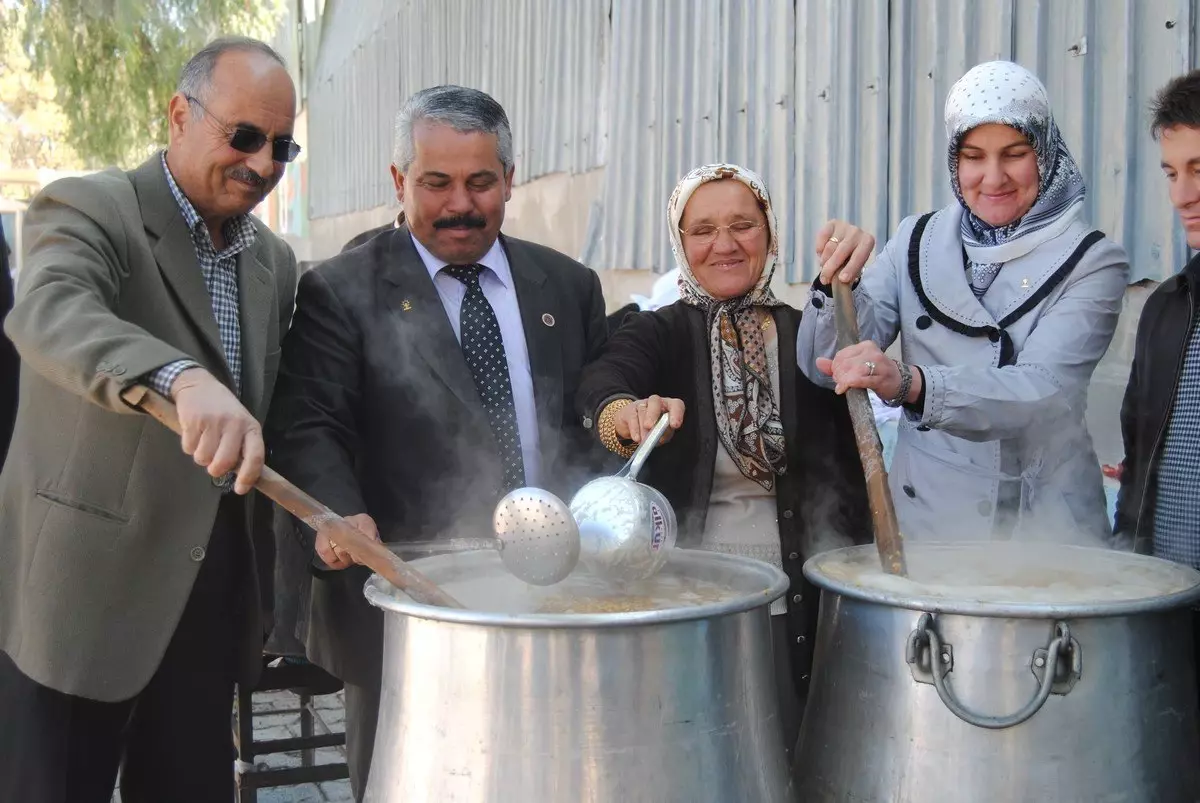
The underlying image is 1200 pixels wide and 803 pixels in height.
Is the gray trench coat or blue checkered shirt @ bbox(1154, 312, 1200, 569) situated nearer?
blue checkered shirt @ bbox(1154, 312, 1200, 569)

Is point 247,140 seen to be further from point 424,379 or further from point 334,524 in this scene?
point 334,524

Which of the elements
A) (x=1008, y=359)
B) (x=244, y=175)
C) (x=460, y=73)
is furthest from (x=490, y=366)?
(x=460, y=73)

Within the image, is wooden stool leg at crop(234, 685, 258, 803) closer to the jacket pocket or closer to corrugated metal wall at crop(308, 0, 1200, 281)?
the jacket pocket

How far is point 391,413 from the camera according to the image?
8.15 feet

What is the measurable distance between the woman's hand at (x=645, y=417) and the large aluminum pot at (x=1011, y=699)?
0.47 metres

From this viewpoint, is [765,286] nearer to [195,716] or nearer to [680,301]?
[680,301]

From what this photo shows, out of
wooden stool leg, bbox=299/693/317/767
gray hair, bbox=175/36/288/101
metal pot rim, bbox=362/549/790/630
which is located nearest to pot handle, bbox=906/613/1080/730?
metal pot rim, bbox=362/549/790/630

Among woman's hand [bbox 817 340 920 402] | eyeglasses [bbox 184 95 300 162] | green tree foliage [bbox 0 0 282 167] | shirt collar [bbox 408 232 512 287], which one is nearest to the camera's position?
woman's hand [bbox 817 340 920 402]

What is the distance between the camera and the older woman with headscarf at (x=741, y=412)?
2.36 m

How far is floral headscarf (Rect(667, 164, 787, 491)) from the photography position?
238 cm

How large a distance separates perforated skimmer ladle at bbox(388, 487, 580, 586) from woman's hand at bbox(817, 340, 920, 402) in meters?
0.54

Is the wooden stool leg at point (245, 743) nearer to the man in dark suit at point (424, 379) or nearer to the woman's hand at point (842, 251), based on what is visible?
Result: the man in dark suit at point (424, 379)

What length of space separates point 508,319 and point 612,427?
497 mm

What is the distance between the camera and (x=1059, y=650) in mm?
1565
